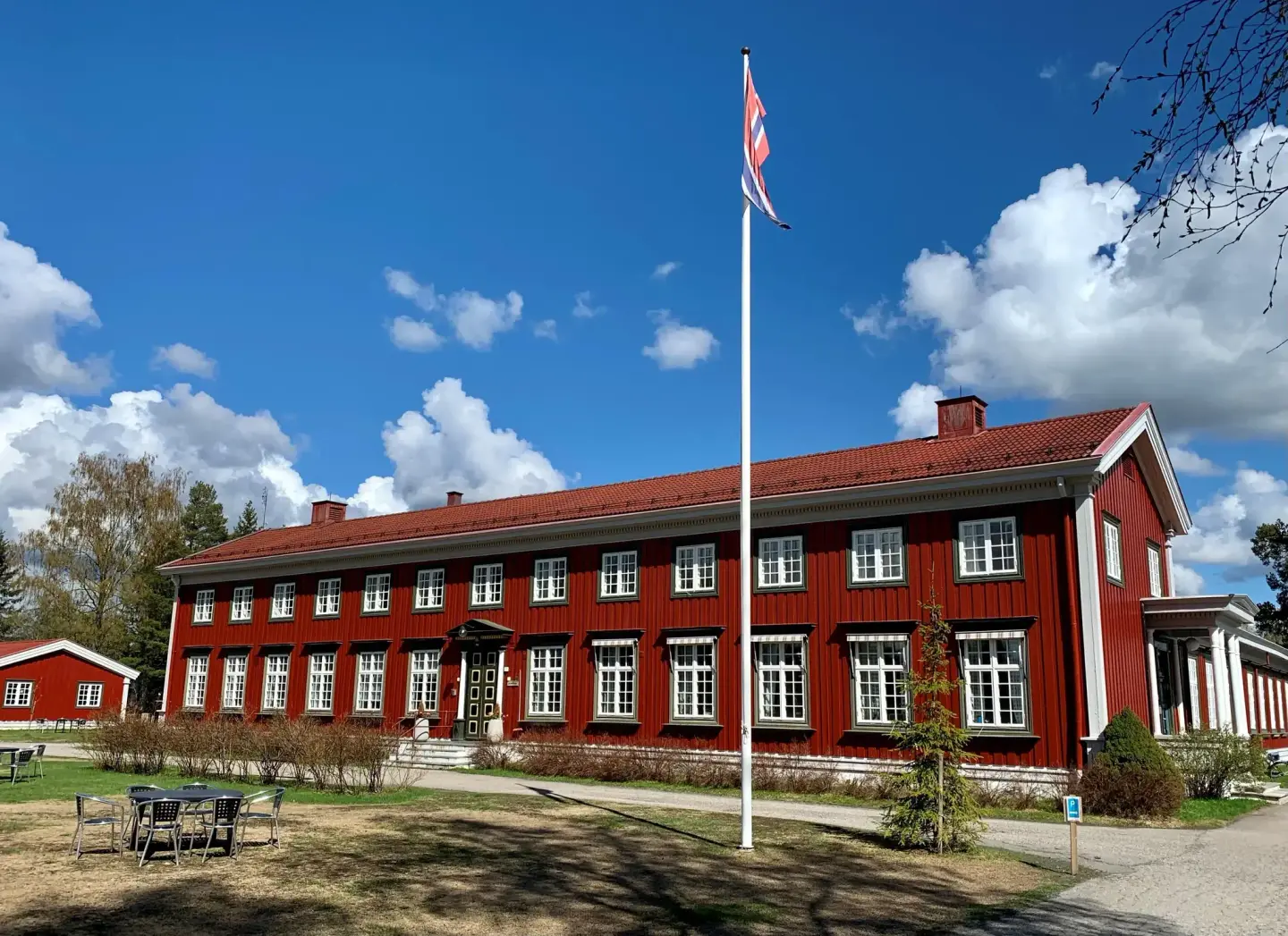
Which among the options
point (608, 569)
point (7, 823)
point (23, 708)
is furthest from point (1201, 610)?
point (23, 708)

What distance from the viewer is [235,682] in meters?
35.6

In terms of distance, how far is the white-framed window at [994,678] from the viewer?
20.7 metres

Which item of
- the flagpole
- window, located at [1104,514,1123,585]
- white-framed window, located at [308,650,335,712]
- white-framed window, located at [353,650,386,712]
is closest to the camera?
the flagpole

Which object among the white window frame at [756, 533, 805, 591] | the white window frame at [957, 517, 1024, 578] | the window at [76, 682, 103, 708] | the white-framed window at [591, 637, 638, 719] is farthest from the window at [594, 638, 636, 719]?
the window at [76, 682, 103, 708]

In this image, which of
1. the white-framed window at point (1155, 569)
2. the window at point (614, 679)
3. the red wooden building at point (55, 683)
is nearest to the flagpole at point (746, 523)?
the window at point (614, 679)

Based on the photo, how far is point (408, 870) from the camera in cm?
1098

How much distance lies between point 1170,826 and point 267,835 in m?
14.0

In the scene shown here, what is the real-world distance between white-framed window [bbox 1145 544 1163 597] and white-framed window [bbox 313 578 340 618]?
23.9 meters

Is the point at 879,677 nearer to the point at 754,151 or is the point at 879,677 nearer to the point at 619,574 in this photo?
the point at 619,574

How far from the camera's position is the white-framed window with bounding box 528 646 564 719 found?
27.9m

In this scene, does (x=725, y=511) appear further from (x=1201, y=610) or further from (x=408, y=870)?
(x=408, y=870)

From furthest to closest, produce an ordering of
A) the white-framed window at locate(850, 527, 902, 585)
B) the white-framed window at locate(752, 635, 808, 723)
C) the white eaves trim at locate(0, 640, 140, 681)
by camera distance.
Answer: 1. the white eaves trim at locate(0, 640, 140, 681)
2. the white-framed window at locate(752, 635, 808, 723)
3. the white-framed window at locate(850, 527, 902, 585)

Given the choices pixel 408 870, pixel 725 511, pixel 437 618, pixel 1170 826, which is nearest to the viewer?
pixel 408 870

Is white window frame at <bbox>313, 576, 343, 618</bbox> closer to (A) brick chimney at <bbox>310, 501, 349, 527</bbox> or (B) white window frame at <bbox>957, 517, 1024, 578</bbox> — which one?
(A) brick chimney at <bbox>310, 501, 349, 527</bbox>
